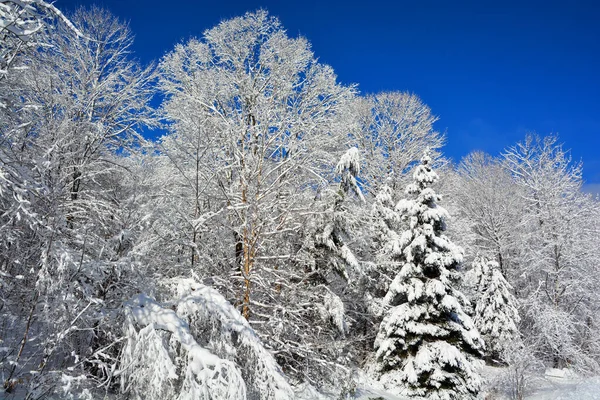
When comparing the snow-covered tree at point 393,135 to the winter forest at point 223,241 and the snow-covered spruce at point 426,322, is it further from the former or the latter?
the snow-covered spruce at point 426,322

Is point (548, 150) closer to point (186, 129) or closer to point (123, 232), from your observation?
point (186, 129)

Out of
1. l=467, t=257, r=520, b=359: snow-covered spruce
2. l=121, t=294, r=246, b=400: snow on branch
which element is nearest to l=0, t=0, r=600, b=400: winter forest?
l=121, t=294, r=246, b=400: snow on branch

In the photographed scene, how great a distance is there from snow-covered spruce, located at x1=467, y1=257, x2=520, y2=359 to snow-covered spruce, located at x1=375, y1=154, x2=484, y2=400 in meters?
6.37

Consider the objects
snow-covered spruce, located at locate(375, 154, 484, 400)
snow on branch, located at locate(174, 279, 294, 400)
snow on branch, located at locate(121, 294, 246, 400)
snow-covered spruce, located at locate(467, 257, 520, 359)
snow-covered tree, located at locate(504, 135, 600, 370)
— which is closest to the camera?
snow on branch, located at locate(121, 294, 246, 400)

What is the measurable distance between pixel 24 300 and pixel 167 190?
17.1 ft

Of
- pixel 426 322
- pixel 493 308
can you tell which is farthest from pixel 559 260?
pixel 426 322

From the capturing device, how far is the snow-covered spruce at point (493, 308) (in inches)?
701

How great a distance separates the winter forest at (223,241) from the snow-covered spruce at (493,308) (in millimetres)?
164

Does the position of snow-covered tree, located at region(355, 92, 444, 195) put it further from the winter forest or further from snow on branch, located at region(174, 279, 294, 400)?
snow on branch, located at region(174, 279, 294, 400)

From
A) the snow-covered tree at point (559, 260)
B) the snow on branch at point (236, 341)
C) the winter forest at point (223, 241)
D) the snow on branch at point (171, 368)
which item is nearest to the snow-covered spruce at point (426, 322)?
the winter forest at point (223, 241)

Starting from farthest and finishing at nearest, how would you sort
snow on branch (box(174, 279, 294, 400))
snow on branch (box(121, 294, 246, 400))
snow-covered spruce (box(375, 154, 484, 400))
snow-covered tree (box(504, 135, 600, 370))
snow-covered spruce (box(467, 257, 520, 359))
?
1. snow-covered spruce (box(467, 257, 520, 359))
2. snow-covered tree (box(504, 135, 600, 370))
3. snow-covered spruce (box(375, 154, 484, 400))
4. snow on branch (box(174, 279, 294, 400))
5. snow on branch (box(121, 294, 246, 400))

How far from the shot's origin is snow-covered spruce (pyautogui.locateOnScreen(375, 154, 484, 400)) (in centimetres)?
1124

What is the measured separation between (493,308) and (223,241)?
47.8ft

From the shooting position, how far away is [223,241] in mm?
9594
